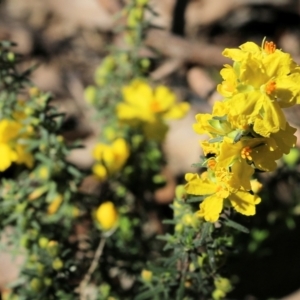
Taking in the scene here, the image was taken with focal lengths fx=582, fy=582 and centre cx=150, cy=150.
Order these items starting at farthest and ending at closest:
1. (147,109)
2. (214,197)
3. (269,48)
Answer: (147,109) < (214,197) < (269,48)

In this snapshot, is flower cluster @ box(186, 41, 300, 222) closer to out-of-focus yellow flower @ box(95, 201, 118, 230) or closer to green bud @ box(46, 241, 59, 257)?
green bud @ box(46, 241, 59, 257)

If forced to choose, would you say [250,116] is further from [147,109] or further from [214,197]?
[147,109]

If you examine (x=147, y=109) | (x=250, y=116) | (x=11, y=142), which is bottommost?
(x=250, y=116)

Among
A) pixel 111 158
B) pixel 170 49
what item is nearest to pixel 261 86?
pixel 111 158

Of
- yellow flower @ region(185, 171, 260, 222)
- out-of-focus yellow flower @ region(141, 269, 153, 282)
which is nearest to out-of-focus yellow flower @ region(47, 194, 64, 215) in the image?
out-of-focus yellow flower @ region(141, 269, 153, 282)

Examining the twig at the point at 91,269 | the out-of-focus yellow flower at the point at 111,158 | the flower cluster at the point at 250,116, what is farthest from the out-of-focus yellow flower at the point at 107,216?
the flower cluster at the point at 250,116

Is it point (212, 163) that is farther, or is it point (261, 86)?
point (212, 163)

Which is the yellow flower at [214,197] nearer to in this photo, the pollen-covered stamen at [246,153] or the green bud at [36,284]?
the pollen-covered stamen at [246,153]
